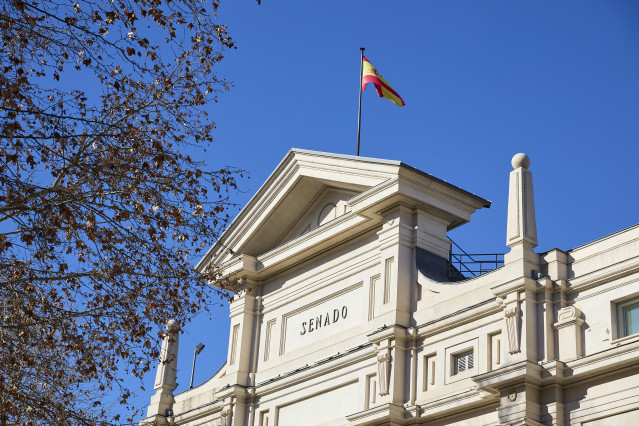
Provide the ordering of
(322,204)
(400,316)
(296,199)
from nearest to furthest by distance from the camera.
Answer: (400,316)
(322,204)
(296,199)

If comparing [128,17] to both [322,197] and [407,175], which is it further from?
[322,197]

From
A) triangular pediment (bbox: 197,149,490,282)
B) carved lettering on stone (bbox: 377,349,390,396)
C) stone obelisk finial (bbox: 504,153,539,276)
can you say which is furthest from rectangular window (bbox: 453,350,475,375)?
triangular pediment (bbox: 197,149,490,282)

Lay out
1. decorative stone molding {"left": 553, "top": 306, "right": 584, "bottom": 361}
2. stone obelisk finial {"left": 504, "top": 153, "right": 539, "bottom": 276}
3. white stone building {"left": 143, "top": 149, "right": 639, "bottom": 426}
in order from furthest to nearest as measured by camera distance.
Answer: stone obelisk finial {"left": 504, "top": 153, "right": 539, "bottom": 276}, decorative stone molding {"left": 553, "top": 306, "right": 584, "bottom": 361}, white stone building {"left": 143, "top": 149, "right": 639, "bottom": 426}

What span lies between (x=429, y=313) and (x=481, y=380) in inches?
137

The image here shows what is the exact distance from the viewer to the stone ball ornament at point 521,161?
82.2 ft

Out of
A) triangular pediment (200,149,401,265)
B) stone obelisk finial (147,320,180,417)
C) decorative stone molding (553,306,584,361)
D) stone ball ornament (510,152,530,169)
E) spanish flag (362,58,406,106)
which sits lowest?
decorative stone molding (553,306,584,361)

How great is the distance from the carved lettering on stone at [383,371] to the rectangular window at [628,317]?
20.7 ft

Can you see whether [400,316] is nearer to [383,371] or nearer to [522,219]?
[383,371]

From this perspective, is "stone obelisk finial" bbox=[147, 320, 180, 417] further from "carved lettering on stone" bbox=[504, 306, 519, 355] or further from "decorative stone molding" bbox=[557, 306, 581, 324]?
"decorative stone molding" bbox=[557, 306, 581, 324]

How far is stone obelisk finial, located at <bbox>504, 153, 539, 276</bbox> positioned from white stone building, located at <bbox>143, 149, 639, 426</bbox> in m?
0.04

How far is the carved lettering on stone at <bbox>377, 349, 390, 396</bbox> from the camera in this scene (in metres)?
26.2

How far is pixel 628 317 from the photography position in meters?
22.2

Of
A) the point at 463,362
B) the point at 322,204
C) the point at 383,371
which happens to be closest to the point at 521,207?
the point at 463,362

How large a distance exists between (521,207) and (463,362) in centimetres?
396
